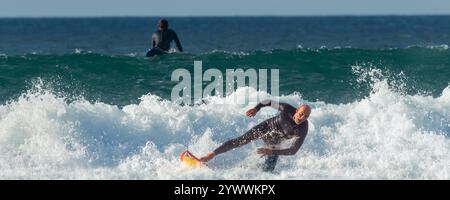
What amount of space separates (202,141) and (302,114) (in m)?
2.09

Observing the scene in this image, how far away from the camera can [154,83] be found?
16.8 metres

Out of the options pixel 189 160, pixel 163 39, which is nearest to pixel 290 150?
pixel 189 160

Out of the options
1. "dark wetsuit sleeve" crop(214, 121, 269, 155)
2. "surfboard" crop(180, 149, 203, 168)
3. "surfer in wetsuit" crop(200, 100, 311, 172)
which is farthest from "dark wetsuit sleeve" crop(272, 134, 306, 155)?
"surfboard" crop(180, 149, 203, 168)

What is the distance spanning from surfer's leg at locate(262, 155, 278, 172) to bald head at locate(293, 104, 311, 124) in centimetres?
55

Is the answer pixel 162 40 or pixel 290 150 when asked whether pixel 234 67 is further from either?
pixel 290 150

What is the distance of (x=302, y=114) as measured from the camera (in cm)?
992

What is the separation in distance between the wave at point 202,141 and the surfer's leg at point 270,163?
0.11 m

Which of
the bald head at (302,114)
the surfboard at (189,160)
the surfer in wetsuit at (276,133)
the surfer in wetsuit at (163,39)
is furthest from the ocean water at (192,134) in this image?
the surfer in wetsuit at (163,39)

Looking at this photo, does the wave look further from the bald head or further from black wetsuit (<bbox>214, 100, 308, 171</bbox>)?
the bald head

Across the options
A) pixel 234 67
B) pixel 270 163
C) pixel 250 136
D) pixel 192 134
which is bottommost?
pixel 270 163

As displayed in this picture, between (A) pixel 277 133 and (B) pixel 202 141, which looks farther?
(B) pixel 202 141
